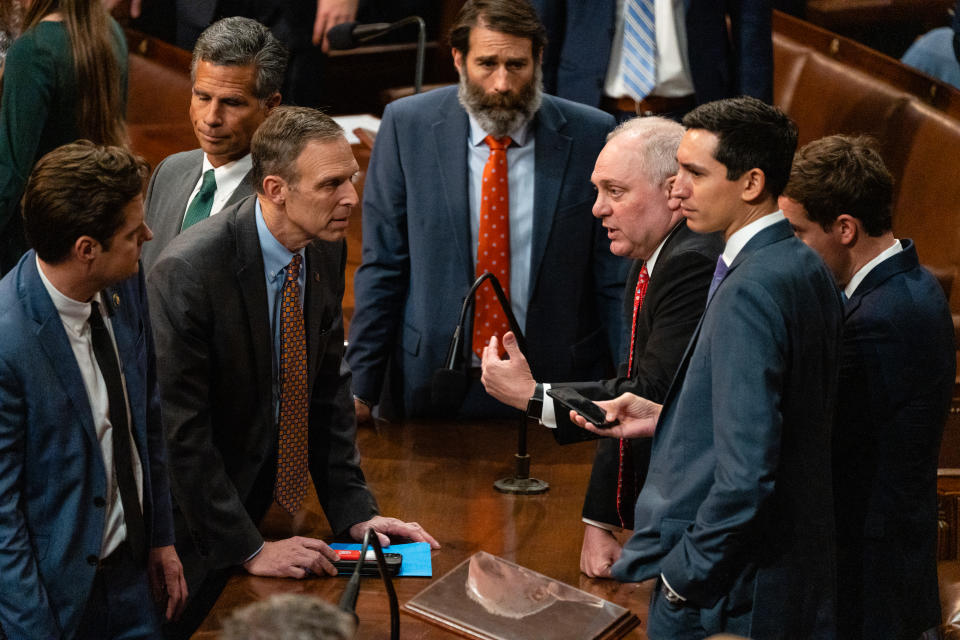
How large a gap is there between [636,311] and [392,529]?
0.77 metres

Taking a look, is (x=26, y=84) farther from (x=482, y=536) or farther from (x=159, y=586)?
(x=482, y=536)

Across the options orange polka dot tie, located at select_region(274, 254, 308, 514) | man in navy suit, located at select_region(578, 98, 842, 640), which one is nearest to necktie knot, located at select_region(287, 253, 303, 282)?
orange polka dot tie, located at select_region(274, 254, 308, 514)

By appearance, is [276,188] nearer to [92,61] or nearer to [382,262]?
[382,262]

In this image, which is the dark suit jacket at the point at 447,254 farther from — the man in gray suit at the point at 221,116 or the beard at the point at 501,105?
the man in gray suit at the point at 221,116

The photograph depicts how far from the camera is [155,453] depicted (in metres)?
2.52

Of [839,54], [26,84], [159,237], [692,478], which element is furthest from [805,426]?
[839,54]

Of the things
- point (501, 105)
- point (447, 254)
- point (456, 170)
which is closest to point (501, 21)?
point (501, 105)

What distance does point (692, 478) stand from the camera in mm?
2199

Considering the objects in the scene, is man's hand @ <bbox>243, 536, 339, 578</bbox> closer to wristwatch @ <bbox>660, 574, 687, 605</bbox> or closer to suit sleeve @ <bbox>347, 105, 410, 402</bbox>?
wristwatch @ <bbox>660, 574, 687, 605</bbox>

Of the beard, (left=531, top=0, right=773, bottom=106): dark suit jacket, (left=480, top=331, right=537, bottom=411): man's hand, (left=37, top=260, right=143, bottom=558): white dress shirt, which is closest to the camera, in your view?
(left=37, top=260, right=143, bottom=558): white dress shirt

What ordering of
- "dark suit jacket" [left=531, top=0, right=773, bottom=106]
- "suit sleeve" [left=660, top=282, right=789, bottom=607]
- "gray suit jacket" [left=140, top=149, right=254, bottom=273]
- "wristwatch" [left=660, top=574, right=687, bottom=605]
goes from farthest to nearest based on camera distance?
"dark suit jacket" [left=531, top=0, right=773, bottom=106] → "gray suit jacket" [left=140, top=149, right=254, bottom=273] → "wristwatch" [left=660, top=574, right=687, bottom=605] → "suit sleeve" [left=660, top=282, right=789, bottom=607]

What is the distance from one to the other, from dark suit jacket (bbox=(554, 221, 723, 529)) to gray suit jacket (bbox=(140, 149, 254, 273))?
3.61ft

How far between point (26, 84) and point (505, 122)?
1.39m

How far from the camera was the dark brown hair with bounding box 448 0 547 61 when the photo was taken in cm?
363
